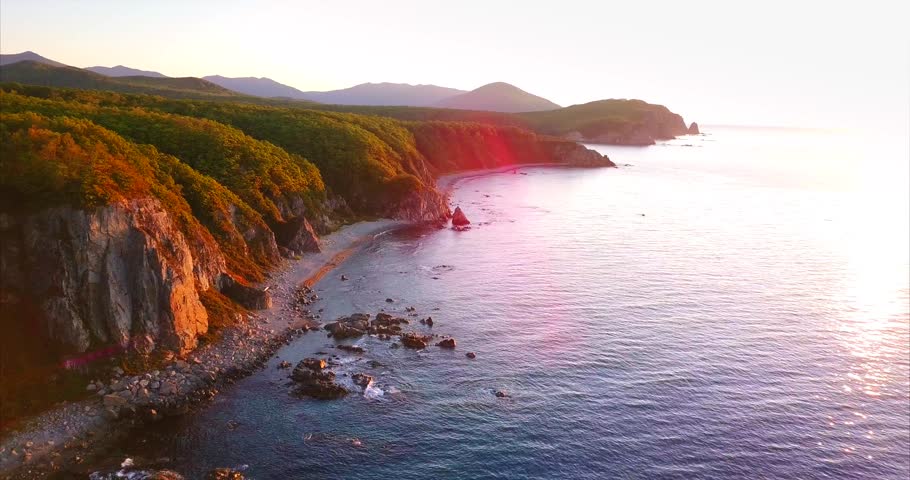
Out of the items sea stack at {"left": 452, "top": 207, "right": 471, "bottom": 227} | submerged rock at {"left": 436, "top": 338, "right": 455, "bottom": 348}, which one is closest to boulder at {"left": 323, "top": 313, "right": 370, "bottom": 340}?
submerged rock at {"left": 436, "top": 338, "right": 455, "bottom": 348}

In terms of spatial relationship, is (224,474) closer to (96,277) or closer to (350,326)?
(96,277)

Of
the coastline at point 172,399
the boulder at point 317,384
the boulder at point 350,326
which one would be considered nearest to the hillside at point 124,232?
the coastline at point 172,399

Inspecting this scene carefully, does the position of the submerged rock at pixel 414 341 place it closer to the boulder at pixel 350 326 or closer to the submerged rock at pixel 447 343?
the submerged rock at pixel 447 343

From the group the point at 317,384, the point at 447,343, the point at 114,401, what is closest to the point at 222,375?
the point at 114,401

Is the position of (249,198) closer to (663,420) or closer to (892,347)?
(663,420)

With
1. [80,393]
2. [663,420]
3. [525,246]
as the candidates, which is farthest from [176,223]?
[525,246]
